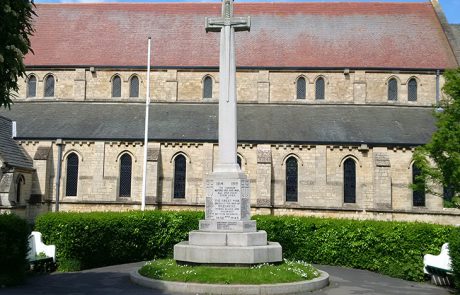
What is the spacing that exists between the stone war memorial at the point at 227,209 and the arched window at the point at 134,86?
1731cm

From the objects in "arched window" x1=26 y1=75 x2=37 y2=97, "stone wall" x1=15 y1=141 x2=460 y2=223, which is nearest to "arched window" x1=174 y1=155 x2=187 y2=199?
"stone wall" x1=15 y1=141 x2=460 y2=223

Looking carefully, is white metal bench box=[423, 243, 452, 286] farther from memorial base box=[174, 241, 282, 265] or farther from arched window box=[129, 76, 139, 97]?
arched window box=[129, 76, 139, 97]

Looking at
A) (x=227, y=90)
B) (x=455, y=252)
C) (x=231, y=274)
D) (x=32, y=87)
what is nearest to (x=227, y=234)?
(x=231, y=274)

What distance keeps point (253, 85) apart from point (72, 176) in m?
12.0

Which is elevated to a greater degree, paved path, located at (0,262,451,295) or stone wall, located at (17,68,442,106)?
stone wall, located at (17,68,442,106)

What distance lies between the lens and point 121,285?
11727 mm

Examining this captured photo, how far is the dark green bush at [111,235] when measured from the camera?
48.5 ft

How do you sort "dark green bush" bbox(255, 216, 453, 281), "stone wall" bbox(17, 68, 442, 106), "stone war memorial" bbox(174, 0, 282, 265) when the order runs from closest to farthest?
"stone war memorial" bbox(174, 0, 282, 265) → "dark green bush" bbox(255, 216, 453, 281) → "stone wall" bbox(17, 68, 442, 106)

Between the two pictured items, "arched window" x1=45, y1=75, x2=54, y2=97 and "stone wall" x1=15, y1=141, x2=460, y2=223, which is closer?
"stone wall" x1=15, y1=141, x2=460, y2=223

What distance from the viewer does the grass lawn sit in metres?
10.8

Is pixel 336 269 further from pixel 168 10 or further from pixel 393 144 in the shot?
pixel 168 10

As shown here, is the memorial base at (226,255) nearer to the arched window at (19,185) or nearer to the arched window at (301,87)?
the arched window at (19,185)

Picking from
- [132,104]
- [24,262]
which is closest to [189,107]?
[132,104]

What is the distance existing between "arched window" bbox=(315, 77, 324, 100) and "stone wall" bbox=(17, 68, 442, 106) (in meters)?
0.26
